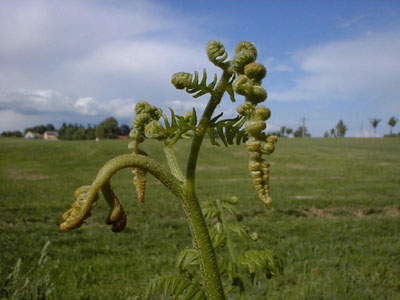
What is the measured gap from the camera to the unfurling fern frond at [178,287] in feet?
→ 4.79

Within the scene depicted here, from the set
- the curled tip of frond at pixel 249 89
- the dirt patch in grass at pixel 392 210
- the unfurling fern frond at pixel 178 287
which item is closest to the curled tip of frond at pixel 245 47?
→ the curled tip of frond at pixel 249 89

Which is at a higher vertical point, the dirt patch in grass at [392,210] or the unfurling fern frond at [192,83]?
the unfurling fern frond at [192,83]

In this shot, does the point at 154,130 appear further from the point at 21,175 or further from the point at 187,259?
the point at 21,175

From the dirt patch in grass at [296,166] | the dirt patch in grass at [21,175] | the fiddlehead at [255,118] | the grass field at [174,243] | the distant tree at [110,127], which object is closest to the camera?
the fiddlehead at [255,118]

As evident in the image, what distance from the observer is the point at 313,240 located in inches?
351

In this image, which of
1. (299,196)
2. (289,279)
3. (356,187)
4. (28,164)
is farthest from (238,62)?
(28,164)

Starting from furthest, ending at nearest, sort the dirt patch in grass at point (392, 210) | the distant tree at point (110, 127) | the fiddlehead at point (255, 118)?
the distant tree at point (110, 127) < the dirt patch in grass at point (392, 210) < the fiddlehead at point (255, 118)

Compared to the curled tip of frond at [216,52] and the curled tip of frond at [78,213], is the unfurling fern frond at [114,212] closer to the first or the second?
the curled tip of frond at [78,213]

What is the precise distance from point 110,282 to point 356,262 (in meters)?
4.60

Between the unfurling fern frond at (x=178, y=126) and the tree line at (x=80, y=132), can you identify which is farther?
the tree line at (x=80, y=132)

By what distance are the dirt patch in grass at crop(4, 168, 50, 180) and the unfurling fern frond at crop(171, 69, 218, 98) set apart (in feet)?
85.9

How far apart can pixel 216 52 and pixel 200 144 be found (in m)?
0.28

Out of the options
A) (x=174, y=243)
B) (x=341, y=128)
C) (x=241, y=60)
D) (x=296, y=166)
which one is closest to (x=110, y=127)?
(x=296, y=166)

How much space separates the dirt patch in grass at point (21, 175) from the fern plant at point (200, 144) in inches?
1030
